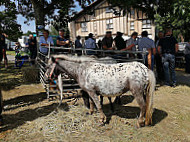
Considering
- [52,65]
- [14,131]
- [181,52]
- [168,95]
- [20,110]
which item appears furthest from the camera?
[181,52]

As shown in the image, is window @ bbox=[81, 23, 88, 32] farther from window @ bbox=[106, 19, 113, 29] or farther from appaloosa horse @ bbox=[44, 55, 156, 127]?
appaloosa horse @ bbox=[44, 55, 156, 127]

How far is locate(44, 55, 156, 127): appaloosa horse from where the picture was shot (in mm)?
3492

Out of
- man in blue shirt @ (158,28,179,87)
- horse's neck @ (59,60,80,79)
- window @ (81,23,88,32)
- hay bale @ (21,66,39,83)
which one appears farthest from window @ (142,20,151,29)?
horse's neck @ (59,60,80,79)

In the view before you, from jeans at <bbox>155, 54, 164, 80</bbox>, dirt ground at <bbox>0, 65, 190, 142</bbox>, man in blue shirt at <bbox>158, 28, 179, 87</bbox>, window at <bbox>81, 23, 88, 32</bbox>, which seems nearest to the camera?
dirt ground at <bbox>0, 65, 190, 142</bbox>

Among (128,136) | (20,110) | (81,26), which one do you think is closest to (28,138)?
(20,110)

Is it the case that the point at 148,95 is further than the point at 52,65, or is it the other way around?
the point at 52,65

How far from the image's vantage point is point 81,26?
71.6 feet

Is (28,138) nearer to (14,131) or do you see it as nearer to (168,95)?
(14,131)

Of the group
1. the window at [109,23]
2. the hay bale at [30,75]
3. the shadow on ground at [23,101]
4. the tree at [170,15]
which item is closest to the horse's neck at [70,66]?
the shadow on ground at [23,101]

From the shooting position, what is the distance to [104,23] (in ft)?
66.4

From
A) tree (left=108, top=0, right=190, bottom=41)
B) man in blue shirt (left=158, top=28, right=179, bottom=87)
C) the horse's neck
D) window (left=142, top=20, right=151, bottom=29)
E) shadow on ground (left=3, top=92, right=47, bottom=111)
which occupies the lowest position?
shadow on ground (left=3, top=92, right=47, bottom=111)

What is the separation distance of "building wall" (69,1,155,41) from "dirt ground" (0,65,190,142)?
14.2 meters

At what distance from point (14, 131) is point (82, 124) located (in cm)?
166

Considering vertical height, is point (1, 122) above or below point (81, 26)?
below
